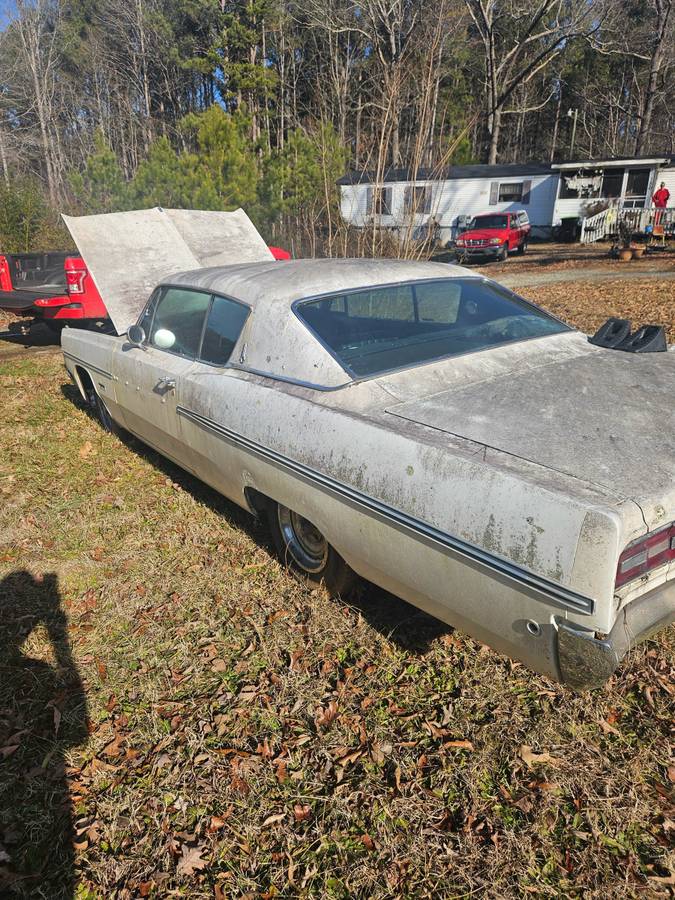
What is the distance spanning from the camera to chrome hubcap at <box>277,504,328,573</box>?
121 inches

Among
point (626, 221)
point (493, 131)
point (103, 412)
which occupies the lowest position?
point (103, 412)

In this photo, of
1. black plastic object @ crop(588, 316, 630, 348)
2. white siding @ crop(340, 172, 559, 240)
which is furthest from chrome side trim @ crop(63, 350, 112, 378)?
white siding @ crop(340, 172, 559, 240)

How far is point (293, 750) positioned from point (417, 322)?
222cm

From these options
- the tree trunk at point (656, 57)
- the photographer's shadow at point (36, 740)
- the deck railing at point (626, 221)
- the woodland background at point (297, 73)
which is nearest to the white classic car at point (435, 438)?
the photographer's shadow at point (36, 740)

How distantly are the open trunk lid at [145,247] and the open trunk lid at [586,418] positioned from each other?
3747 mm

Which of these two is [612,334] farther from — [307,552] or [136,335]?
[136,335]

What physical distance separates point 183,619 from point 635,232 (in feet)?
74.9

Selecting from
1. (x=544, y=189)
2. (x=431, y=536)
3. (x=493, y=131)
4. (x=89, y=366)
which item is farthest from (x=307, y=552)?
(x=493, y=131)

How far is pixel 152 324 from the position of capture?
4266 mm

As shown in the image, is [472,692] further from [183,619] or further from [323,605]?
[183,619]

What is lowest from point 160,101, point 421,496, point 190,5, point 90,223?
point 421,496

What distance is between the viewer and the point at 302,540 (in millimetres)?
3170

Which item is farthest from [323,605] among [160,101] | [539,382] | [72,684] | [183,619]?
[160,101]

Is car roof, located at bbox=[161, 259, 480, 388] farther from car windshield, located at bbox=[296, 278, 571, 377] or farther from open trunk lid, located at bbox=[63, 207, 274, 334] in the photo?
open trunk lid, located at bbox=[63, 207, 274, 334]
